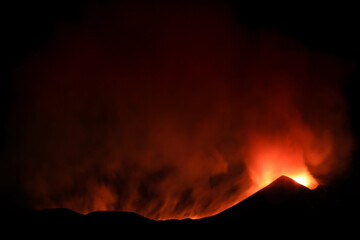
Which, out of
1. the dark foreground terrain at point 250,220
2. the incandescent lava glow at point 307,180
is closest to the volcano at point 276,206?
the dark foreground terrain at point 250,220

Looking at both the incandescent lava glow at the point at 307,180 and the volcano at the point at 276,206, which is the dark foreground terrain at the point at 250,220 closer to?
the volcano at the point at 276,206

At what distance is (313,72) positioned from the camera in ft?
32.4

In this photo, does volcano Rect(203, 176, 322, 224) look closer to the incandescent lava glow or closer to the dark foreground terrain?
the dark foreground terrain

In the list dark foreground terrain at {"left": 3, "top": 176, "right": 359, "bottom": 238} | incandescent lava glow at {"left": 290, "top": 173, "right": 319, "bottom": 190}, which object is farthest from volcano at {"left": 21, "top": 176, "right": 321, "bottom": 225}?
incandescent lava glow at {"left": 290, "top": 173, "right": 319, "bottom": 190}

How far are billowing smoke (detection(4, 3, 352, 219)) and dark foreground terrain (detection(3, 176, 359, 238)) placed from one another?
80.6 inches

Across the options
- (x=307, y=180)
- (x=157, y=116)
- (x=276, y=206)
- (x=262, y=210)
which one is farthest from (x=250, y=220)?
(x=157, y=116)

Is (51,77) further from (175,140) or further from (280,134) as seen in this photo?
(280,134)

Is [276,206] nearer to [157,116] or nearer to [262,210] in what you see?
[262,210]

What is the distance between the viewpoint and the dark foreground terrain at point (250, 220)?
5.65m

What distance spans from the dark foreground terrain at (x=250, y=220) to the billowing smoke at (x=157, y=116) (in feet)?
6.72

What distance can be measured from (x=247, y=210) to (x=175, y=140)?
3903mm

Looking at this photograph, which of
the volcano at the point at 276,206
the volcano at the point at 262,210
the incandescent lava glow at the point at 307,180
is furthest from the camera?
the incandescent lava glow at the point at 307,180

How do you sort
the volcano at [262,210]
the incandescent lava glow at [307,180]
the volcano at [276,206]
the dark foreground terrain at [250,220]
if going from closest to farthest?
the dark foreground terrain at [250,220], the volcano at [262,210], the volcano at [276,206], the incandescent lava glow at [307,180]

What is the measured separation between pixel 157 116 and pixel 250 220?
4.68 meters
